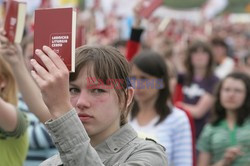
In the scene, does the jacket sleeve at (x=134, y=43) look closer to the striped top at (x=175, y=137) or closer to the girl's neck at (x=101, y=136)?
the striped top at (x=175, y=137)

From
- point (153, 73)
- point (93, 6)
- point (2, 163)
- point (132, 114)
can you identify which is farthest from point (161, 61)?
point (93, 6)

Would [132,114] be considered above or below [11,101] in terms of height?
below

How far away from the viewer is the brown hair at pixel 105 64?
2172mm

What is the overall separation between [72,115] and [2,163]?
5.28ft

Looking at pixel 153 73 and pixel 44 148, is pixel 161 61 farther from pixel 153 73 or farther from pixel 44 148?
pixel 44 148

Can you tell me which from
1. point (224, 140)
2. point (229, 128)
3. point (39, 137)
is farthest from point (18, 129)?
point (229, 128)

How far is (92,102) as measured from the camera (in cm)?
214

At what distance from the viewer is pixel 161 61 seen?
4520 millimetres

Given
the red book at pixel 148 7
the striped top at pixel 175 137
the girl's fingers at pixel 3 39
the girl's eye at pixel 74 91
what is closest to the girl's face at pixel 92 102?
the girl's eye at pixel 74 91

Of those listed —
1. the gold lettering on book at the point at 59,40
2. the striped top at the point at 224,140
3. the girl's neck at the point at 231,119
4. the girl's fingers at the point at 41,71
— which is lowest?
the striped top at the point at 224,140

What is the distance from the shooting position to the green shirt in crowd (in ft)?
11.0

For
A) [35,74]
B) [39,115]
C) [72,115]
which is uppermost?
[35,74]

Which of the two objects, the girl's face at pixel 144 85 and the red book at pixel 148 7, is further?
the red book at pixel 148 7

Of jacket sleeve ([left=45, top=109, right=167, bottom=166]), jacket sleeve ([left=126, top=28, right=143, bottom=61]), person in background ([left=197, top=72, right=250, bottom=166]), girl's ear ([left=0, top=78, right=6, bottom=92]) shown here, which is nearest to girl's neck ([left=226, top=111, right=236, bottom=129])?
person in background ([left=197, top=72, right=250, bottom=166])
